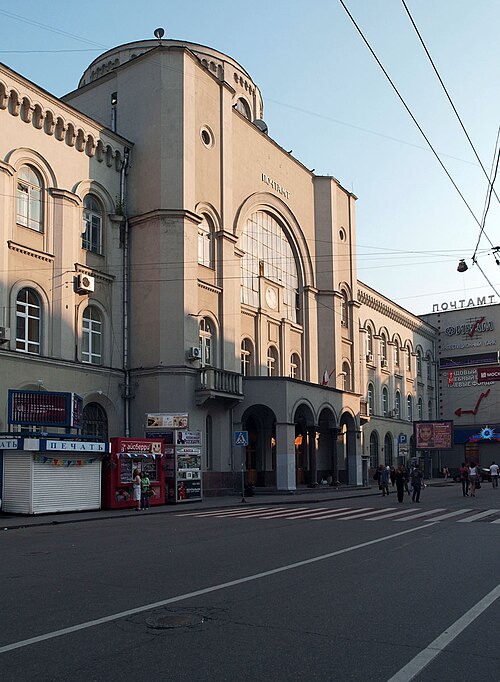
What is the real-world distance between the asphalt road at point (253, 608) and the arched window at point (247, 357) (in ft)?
81.1

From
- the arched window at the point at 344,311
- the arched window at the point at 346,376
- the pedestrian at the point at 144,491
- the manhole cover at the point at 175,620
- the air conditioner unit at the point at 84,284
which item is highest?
the arched window at the point at 344,311

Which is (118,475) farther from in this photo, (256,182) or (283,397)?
(256,182)

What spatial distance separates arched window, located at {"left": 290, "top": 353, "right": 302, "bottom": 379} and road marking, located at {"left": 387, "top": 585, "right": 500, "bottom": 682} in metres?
36.7

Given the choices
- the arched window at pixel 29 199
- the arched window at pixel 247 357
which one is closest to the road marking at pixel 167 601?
the arched window at pixel 29 199

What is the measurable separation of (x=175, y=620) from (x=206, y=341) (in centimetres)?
2940

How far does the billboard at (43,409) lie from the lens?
80.7 ft

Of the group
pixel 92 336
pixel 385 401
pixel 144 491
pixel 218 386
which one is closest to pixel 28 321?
pixel 92 336

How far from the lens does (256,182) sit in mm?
43000

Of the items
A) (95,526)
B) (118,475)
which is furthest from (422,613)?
(118,475)

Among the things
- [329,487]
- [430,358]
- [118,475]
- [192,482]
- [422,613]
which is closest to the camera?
[422,613]


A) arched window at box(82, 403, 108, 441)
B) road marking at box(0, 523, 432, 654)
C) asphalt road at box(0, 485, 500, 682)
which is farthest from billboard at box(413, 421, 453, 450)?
road marking at box(0, 523, 432, 654)

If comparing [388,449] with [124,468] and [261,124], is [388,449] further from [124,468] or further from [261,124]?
[124,468]

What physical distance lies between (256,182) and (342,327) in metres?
13.0

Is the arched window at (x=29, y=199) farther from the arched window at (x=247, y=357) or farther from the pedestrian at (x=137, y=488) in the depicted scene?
the arched window at (x=247, y=357)
